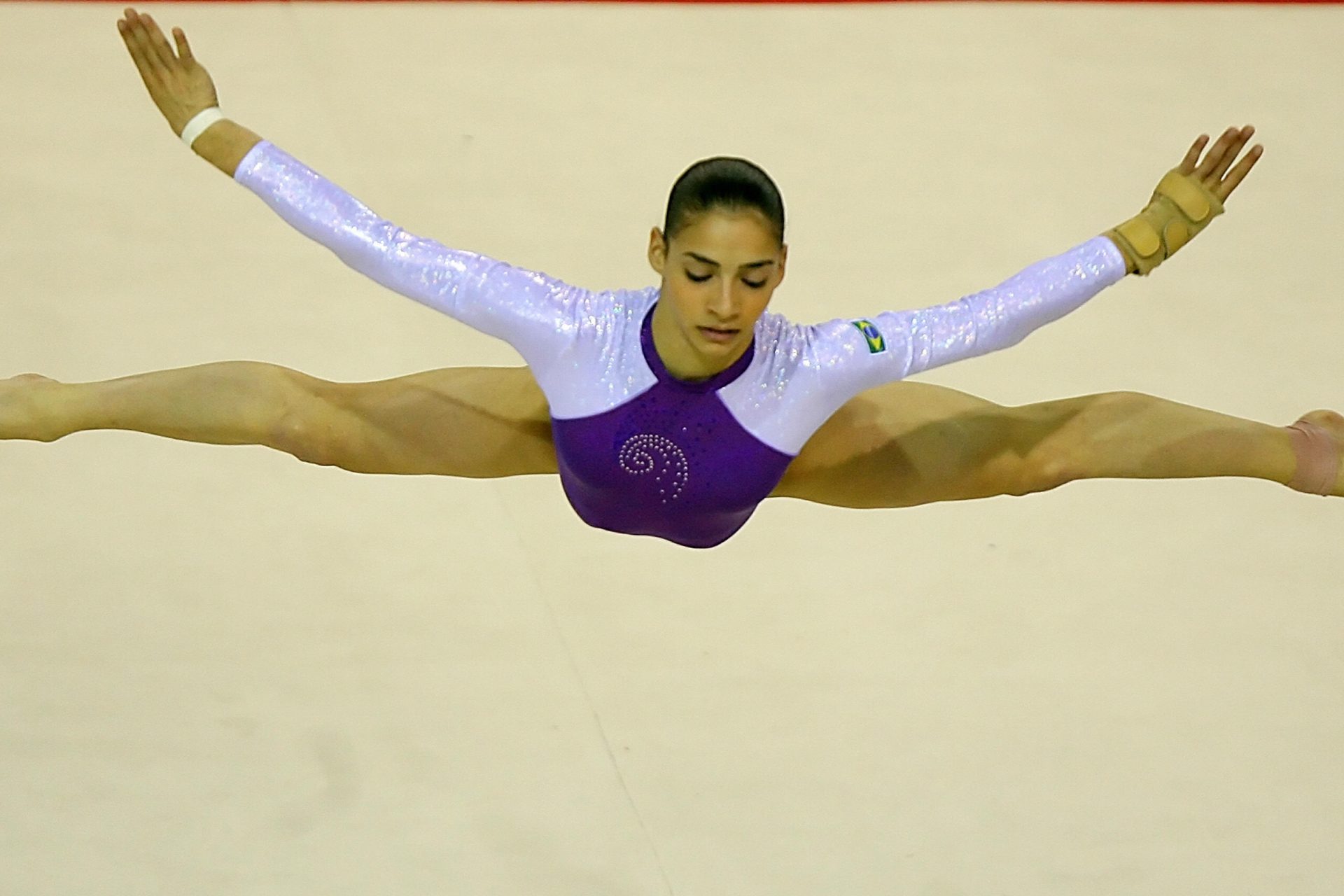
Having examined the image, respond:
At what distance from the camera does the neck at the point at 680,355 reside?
8.55ft

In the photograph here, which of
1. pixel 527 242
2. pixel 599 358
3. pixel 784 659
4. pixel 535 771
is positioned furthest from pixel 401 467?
pixel 527 242

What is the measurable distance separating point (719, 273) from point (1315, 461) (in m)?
1.16

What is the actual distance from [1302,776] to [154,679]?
2290mm

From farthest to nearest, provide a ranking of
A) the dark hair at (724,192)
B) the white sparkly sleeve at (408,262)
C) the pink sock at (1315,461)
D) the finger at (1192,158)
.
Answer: the pink sock at (1315,461), the finger at (1192,158), the white sparkly sleeve at (408,262), the dark hair at (724,192)

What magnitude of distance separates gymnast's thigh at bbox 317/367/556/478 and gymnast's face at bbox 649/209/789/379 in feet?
1.50

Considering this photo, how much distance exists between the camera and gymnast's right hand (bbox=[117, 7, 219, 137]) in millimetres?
2617

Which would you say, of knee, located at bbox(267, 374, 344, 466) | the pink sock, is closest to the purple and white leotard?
knee, located at bbox(267, 374, 344, 466)

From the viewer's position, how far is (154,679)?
3.52m

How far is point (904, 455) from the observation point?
292 cm

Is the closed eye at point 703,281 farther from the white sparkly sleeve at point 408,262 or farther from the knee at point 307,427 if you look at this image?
the knee at point 307,427

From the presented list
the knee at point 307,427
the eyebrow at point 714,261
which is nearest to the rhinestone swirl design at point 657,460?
the eyebrow at point 714,261

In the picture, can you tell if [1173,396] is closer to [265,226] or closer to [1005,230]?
[1005,230]

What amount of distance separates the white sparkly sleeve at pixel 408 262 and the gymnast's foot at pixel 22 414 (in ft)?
1.87

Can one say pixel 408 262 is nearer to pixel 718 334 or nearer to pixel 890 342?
pixel 718 334
